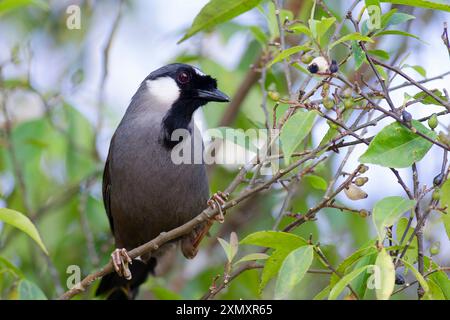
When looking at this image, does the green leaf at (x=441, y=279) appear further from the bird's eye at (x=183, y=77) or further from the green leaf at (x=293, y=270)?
the bird's eye at (x=183, y=77)

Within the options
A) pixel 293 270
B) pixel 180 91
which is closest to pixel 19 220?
pixel 293 270

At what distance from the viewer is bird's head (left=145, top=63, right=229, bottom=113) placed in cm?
467

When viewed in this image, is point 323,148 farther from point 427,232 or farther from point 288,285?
point 427,232

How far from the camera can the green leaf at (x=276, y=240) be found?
Result: 2.90 meters

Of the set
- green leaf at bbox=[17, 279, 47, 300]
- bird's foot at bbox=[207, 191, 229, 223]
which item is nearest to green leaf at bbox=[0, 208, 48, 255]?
green leaf at bbox=[17, 279, 47, 300]

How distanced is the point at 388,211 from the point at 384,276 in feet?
0.75

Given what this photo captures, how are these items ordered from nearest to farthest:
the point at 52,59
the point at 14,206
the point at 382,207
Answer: the point at 382,207, the point at 14,206, the point at 52,59

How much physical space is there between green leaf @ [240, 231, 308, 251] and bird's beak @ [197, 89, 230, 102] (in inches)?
68.9

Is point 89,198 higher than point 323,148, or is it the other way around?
point 323,148

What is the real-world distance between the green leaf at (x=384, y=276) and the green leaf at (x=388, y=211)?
0.06 meters

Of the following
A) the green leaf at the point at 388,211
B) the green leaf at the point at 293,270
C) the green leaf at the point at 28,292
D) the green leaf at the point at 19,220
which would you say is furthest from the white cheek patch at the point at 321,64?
the green leaf at the point at 28,292
